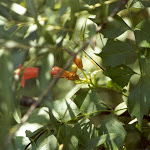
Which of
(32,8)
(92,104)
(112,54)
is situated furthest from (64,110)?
(32,8)

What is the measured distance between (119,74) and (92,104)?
3.7 inches

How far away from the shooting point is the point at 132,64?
0.73 m

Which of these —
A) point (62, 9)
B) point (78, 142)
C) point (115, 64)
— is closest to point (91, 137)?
point (78, 142)

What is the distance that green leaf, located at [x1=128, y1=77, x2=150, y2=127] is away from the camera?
0.58 metres

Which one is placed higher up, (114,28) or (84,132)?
(114,28)

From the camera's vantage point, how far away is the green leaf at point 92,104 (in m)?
0.63

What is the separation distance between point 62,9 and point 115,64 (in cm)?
18

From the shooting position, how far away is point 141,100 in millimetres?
585

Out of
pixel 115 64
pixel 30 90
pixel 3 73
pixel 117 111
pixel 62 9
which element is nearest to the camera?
pixel 3 73

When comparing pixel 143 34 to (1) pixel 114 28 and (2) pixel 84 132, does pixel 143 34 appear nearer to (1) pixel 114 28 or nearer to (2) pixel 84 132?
(1) pixel 114 28

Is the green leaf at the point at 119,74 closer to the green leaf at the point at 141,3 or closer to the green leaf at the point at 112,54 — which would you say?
the green leaf at the point at 112,54

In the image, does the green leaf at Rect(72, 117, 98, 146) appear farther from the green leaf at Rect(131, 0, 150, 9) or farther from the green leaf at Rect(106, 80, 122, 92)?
the green leaf at Rect(131, 0, 150, 9)

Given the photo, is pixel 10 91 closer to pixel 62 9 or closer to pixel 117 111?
pixel 62 9

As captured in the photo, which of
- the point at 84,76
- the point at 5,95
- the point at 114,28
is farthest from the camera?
the point at 84,76
